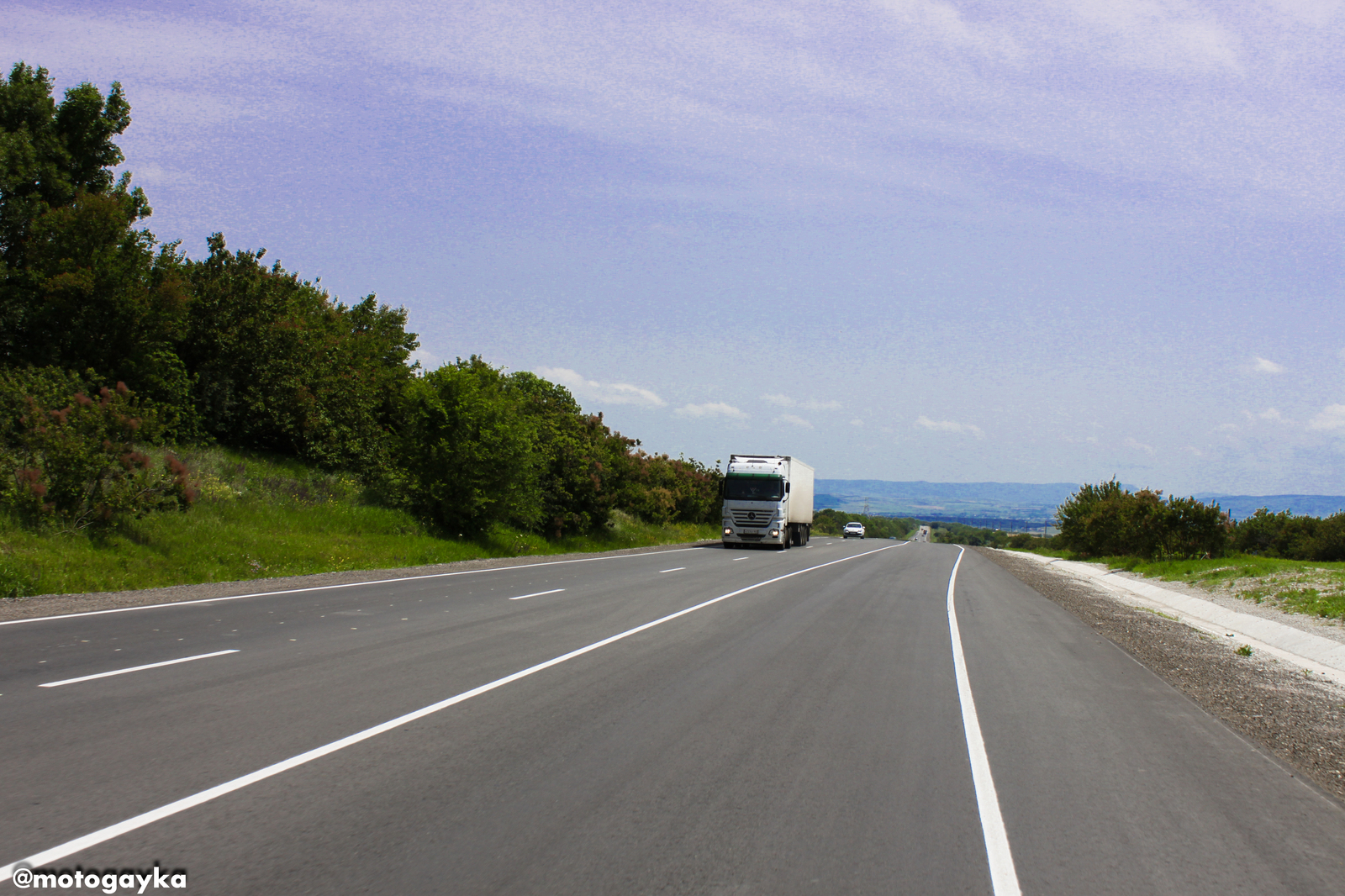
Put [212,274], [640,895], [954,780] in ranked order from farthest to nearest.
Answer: [212,274] → [954,780] → [640,895]

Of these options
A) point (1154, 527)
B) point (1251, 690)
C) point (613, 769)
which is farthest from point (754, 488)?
point (613, 769)

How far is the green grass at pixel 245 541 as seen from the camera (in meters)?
15.3

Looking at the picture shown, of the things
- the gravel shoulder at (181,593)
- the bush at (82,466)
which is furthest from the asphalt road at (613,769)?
the bush at (82,466)

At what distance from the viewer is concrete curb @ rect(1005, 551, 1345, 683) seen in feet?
44.5

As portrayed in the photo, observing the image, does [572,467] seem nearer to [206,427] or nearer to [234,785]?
[206,427]

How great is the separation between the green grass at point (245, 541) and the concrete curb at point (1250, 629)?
19.2 meters

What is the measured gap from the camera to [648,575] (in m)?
21.5

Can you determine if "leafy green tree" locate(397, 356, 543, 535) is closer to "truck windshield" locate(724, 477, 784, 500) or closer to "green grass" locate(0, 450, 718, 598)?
"green grass" locate(0, 450, 718, 598)

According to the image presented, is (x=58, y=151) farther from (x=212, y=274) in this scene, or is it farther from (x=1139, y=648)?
(x=1139, y=648)

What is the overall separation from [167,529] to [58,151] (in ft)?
78.0

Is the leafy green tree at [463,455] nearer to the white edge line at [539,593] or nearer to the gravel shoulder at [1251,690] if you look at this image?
the white edge line at [539,593]

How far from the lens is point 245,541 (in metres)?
19.9

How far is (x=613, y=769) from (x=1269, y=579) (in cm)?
2600

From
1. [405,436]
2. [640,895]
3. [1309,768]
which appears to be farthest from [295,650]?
[405,436]
